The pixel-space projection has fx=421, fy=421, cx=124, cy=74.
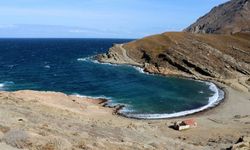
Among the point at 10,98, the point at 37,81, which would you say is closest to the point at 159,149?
the point at 10,98

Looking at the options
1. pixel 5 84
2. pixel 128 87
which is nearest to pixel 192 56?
pixel 128 87

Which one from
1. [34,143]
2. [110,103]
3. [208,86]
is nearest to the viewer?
[34,143]

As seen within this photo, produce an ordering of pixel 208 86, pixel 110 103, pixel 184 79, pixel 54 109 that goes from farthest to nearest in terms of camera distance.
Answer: pixel 184 79 → pixel 208 86 → pixel 110 103 → pixel 54 109

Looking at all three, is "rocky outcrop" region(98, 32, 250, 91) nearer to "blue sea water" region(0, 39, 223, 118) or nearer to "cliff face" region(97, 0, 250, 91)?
"cliff face" region(97, 0, 250, 91)

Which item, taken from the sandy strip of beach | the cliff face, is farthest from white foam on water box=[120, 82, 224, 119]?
the cliff face

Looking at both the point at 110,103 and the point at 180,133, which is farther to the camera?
the point at 110,103

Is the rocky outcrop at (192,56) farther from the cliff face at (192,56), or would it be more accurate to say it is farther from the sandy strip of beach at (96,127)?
the sandy strip of beach at (96,127)

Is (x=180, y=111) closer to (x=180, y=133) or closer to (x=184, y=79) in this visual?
(x=180, y=133)
